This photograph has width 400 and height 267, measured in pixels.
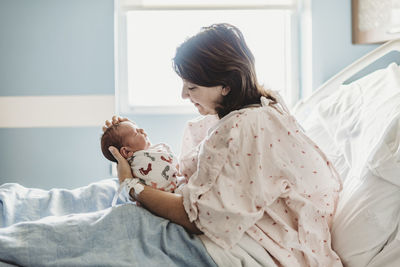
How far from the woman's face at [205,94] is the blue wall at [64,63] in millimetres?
1046

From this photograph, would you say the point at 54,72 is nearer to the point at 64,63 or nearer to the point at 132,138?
the point at 64,63

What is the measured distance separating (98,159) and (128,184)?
42.3 inches

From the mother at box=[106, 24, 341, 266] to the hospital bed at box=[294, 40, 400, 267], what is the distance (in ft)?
0.18

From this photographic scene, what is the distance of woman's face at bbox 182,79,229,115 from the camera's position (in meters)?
1.26

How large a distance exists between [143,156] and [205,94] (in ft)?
0.89

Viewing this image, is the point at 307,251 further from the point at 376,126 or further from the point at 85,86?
the point at 85,86

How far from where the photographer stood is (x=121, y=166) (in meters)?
1.33

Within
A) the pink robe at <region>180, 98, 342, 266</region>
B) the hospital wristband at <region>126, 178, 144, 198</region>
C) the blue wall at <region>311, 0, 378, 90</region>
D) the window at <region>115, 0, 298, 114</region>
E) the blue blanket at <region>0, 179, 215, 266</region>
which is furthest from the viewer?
the window at <region>115, 0, 298, 114</region>

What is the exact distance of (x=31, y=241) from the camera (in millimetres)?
1026

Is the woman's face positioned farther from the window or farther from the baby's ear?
the window

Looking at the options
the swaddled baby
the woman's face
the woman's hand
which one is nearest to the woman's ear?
the woman's face

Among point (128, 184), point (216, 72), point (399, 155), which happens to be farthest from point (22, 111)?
point (399, 155)

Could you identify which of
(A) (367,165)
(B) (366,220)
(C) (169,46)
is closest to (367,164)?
(A) (367,165)

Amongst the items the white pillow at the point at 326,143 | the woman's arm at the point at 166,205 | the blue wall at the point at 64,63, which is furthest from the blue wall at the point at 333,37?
the woman's arm at the point at 166,205
